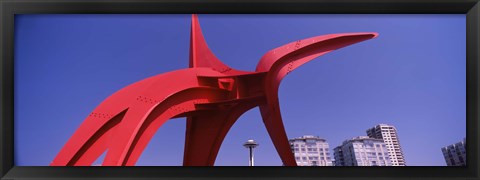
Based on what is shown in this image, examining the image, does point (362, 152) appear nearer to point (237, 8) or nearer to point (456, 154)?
point (456, 154)

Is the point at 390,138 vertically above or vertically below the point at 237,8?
below

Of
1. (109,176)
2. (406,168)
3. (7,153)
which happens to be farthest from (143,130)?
(406,168)

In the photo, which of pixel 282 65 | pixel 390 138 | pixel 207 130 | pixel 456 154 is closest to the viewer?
pixel 456 154

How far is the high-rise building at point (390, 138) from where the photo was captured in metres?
5.28

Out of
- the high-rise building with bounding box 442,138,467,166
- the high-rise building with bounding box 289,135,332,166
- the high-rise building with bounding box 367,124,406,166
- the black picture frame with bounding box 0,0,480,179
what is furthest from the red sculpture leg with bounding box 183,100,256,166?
the high-rise building with bounding box 442,138,467,166

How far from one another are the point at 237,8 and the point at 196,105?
6.27 ft

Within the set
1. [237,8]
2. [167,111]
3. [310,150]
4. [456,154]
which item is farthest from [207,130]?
[456,154]

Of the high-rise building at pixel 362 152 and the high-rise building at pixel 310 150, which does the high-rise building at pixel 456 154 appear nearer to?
the high-rise building at pixel 362 152

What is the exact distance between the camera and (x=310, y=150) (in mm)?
5398

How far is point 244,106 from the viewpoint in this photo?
19.8ft

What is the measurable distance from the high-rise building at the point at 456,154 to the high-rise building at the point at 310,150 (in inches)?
45.6

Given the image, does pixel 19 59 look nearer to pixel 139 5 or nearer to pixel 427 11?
pixel 139 5

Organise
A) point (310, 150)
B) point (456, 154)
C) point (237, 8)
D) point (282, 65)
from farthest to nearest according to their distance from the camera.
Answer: point (282, 65) < point (310, 150) < point (456, 154) < point (237, 8)

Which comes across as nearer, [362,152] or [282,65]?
[362,152]
